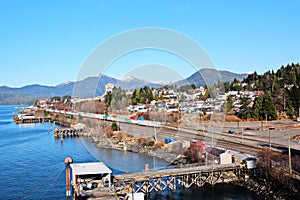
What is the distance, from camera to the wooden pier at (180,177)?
6277mm

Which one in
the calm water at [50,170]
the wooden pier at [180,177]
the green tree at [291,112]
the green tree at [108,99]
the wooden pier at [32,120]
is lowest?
the calm water at [50,170]

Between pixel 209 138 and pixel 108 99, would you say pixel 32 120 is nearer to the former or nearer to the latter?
pixel 209 138

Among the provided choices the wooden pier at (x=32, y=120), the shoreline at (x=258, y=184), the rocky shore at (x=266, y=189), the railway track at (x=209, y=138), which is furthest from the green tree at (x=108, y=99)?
the wooden pier at (x=32, y=120)

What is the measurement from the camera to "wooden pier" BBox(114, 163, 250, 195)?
6.28 m

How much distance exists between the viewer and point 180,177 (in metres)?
6.90

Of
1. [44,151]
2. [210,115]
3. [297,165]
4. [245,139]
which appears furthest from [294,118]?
[44,151]

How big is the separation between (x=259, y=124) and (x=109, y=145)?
7.13m

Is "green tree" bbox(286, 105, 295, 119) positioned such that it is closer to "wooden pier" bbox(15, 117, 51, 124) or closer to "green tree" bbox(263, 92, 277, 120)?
"green tree" bbox(263, 92, 277, 120)

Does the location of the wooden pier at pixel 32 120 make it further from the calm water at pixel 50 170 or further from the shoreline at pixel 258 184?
the shoreline at pixel 258 184

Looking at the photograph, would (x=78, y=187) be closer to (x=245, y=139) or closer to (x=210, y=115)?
(x=245, y=139)

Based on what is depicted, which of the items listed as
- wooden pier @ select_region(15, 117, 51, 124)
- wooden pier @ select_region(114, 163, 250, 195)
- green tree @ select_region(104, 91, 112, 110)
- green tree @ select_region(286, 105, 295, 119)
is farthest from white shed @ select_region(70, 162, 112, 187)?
wooden pier @ select_region(15, 117, 51, 124)

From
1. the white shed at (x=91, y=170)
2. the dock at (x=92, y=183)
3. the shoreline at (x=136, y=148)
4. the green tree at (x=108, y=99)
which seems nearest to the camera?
the dock at (x=92, y=183)

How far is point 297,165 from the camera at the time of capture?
250 inches

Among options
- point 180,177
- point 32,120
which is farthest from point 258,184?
point 32,120
